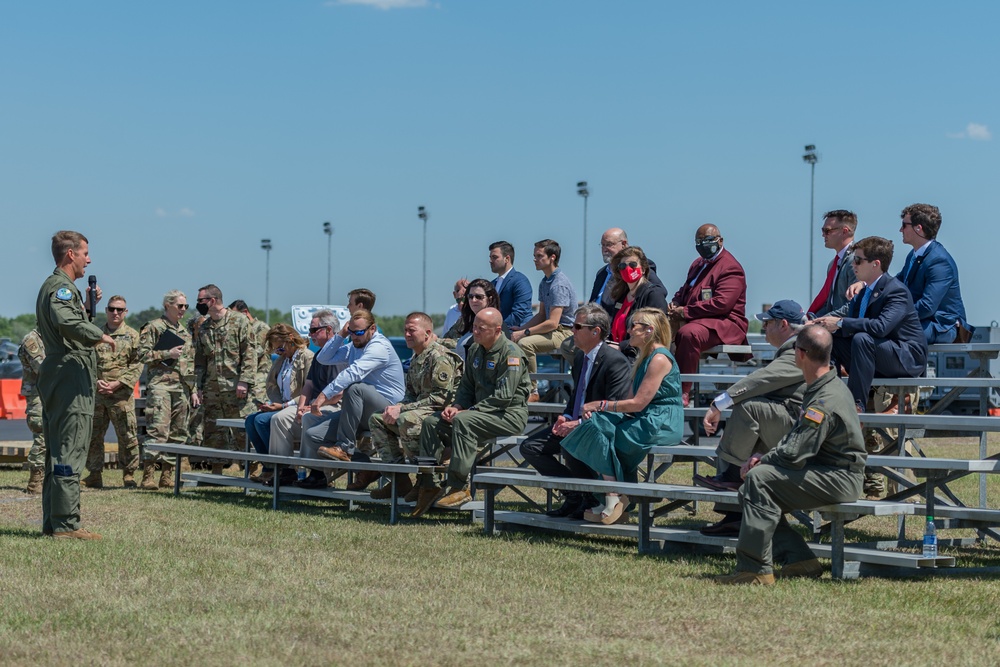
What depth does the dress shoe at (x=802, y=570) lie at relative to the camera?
6.78 meters

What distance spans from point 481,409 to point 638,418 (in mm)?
1505

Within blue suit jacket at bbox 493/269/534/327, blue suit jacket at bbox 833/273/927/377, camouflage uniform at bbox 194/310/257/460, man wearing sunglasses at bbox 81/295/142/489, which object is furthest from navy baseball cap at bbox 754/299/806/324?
man wearing sunglasses at bbox 81/295/142/489

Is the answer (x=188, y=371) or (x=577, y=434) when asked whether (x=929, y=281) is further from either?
(x=188, y=371)

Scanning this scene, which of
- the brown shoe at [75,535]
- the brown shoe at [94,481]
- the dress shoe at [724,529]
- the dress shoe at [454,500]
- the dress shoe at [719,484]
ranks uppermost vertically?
the dress shoe at [719,484]

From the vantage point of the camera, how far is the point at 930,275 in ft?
30.1

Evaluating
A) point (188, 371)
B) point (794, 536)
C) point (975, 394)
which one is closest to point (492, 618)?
point (794, 536)

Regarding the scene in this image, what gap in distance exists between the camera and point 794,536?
22.6ft

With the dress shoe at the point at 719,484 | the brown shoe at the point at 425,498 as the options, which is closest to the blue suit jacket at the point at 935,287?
the dress shoe at the point at 719,484

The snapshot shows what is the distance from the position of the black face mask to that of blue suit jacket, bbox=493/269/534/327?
2.03 m

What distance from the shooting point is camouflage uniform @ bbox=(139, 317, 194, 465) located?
12555 millimetres

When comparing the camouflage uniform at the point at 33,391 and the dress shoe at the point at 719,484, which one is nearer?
the dress shoe at the point at 719,484

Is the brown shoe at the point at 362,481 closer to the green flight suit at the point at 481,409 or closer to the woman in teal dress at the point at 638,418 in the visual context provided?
the green flight suit at the point at 481,409

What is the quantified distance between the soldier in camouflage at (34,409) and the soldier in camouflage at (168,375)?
3.36ft

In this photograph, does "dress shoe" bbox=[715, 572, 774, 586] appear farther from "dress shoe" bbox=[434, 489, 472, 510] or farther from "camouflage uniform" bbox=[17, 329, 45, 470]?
"camouflage uniform" bbox=[17, 329, 45, 470]
